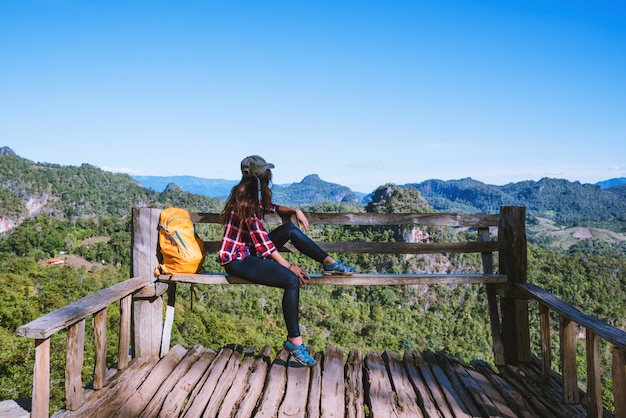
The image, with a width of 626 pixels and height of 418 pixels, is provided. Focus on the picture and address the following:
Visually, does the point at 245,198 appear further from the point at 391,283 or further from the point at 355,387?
the point at 355,387

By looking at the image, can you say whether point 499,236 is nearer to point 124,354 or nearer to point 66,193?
point 124,354

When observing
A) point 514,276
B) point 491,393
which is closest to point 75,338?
point 491,393

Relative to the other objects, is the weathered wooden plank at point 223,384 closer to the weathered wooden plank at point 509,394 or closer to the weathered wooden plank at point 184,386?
the weathered wooden plank at point 184,386

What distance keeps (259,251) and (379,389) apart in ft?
4.18

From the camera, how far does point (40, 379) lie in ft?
7.93

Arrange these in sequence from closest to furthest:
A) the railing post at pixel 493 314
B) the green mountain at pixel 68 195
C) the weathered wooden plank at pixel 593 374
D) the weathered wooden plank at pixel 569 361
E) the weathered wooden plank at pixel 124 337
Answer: the weathered wooden plank at pixel 593 374
the weathered wooden plank at pixel 569 361
the weathered wooden plank at pixel 124 337
the railing post at pixel 493 314
the green mountain at pixel 68 195

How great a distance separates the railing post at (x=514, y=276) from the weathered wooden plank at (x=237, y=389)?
6.89ft

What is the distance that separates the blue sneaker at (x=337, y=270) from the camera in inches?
140

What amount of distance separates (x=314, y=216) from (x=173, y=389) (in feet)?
5.60

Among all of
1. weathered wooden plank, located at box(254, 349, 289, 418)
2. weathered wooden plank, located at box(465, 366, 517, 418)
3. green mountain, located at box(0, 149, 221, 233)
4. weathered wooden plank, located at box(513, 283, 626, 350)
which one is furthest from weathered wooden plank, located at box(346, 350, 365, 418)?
green mountain, located at box(0, 149, 221, 233)

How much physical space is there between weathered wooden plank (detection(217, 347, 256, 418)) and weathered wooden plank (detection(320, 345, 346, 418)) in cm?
54

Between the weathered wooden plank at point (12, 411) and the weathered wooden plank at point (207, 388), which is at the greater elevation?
the weathered wooden plank at point (12, 411)

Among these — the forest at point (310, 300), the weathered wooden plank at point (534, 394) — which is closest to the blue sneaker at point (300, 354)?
the weathered wooden plank at point (534, 394)

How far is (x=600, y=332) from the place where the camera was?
254 centimetres
